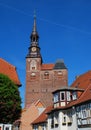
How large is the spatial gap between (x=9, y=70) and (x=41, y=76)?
114ft

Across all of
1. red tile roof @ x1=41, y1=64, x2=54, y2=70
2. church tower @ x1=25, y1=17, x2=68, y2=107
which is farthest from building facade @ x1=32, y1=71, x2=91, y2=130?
red tile roof @ x1=41, y1=64, x2=54, y2=70

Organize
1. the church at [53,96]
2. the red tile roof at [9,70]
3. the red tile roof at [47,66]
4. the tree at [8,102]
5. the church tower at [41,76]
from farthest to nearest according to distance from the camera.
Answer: the red tile roof at [47,66]
the church tower at [41,76]
the red tile roof at [9,70]
the tree at [8,102]
the church at [53,96]

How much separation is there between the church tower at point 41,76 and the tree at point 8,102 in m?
50.3

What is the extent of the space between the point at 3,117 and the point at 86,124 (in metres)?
12.6

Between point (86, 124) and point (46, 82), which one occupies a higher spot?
point (46, 82)

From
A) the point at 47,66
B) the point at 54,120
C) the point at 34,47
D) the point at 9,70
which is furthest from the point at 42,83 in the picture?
the point at 54,120

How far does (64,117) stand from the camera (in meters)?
42.7

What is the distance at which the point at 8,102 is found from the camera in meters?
42.6

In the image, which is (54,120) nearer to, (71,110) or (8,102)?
(71,110)

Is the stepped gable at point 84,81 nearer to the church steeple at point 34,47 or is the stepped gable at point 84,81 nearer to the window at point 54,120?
the window at point 54,120

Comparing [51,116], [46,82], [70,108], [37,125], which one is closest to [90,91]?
[70,108]

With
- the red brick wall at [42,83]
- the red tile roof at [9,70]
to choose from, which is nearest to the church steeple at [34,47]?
the red brick wall at [42,83]

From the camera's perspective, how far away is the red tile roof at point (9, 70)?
6030 centimetres

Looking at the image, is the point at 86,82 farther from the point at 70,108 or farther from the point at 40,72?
the point at 40,72
